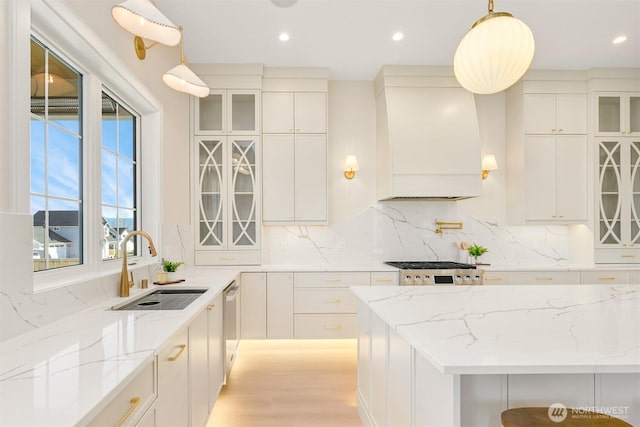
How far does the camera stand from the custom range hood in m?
3.74

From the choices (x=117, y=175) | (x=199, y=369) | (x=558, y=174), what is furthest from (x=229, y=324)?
(x=558, y=174)

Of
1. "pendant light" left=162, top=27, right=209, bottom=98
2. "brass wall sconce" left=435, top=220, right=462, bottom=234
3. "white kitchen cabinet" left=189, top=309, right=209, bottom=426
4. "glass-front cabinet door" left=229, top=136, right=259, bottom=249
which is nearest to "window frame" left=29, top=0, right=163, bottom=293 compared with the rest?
"pendant light" left=162, top=27, right=209, bottom=98

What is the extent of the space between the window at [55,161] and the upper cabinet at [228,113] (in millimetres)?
1797

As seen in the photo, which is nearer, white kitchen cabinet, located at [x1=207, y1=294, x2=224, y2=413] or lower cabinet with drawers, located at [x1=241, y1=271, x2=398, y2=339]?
white kitchen cabinet, located at [x1=207, y1=294, x2=224, y2=413]

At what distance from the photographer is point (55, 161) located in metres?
1.83

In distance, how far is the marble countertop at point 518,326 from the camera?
3.36ft

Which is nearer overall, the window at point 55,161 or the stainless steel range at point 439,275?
the window at point 55,161

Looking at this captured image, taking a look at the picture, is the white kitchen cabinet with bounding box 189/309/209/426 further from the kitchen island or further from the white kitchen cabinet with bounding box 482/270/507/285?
the white kitchen cabinet with bounding box 482/270/507/285

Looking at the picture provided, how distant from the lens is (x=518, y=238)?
14.1 ft

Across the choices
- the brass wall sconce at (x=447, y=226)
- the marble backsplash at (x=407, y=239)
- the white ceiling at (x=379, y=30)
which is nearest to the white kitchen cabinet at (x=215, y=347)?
the marble backsplash at (x=407, y=239)

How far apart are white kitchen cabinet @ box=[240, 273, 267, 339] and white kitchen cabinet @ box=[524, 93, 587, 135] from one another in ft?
11.1

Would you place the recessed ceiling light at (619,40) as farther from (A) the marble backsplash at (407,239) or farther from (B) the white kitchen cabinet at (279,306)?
(B) the white kitchen cabinet at (279,306)

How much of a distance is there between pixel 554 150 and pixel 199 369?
4137 millimetres

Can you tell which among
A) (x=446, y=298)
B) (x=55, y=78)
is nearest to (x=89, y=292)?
(x=55, y=78)
